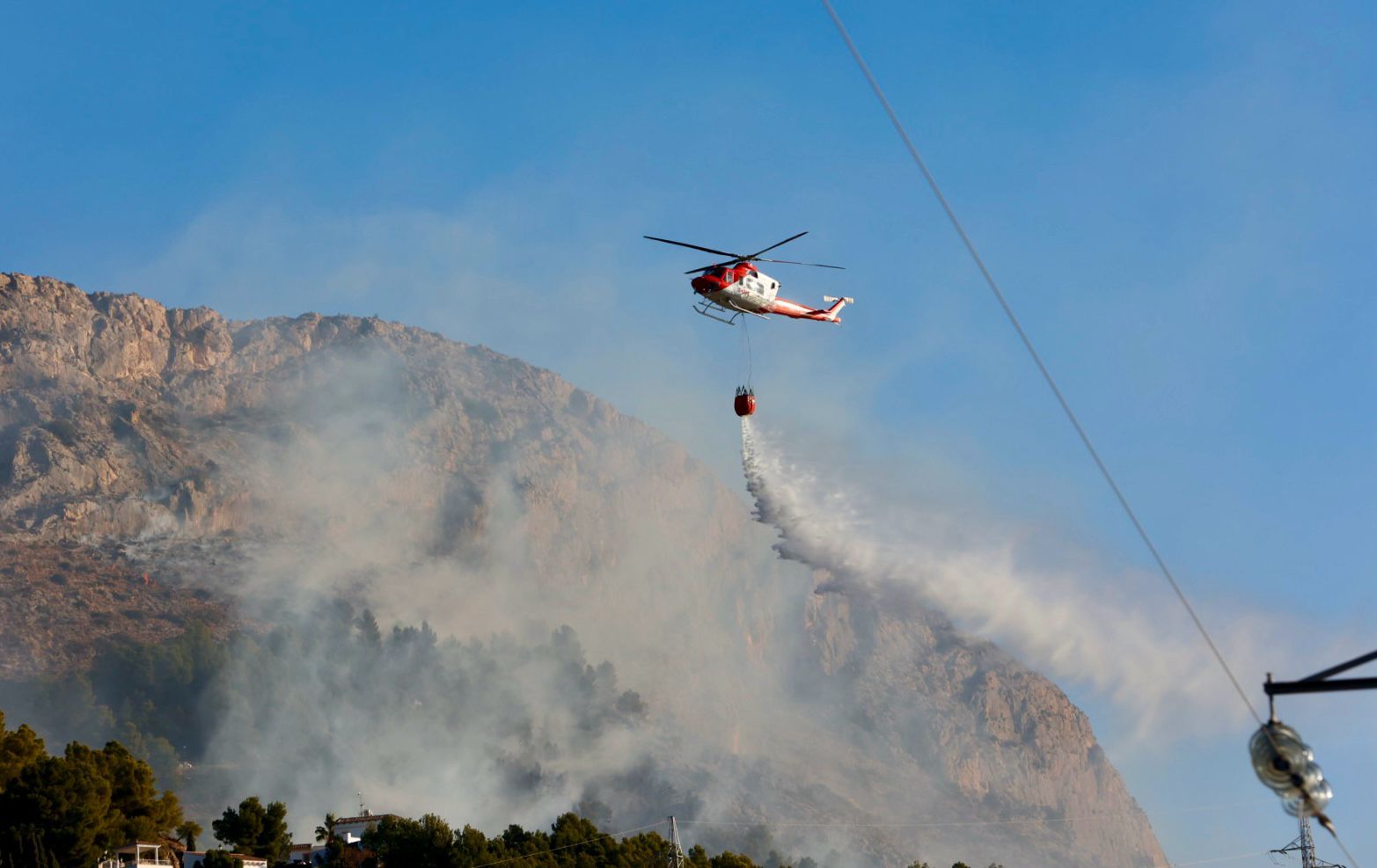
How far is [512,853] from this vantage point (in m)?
107

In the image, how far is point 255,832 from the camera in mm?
110562

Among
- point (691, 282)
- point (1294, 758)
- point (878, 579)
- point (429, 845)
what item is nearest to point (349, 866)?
point (429, 845)

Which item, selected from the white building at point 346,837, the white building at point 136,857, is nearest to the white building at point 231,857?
the white building at point 136,857

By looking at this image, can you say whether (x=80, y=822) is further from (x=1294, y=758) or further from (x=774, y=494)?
(x=774, y=494)

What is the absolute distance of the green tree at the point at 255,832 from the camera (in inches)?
4321

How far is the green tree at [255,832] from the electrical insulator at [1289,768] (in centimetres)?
10222

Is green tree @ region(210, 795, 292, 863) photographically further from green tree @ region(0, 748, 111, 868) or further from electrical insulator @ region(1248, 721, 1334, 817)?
electrical insulator @ region(1248, 721, 1334, 817)

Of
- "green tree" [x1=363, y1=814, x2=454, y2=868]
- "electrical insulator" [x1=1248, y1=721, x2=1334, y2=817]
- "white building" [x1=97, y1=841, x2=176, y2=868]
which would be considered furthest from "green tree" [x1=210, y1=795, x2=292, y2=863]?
"electrical insulator" [x1=1248, y1=721, x2=1334, y2=817]

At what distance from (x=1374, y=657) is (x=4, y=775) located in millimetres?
87803

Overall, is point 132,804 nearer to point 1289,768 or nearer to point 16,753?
point 16,753

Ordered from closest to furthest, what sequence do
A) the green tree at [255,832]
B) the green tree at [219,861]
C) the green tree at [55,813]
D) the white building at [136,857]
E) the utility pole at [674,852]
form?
the green tree at [55,813] < the white building at [136,857] < the green tree at [219,861] < the utility pole at [674,852] < the green tree at [255,832]

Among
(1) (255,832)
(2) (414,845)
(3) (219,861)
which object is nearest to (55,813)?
(3) (219,861)

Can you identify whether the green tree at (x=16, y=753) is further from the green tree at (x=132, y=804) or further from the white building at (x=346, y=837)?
the white building at (x=346, y=837)

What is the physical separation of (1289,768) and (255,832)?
105812 mm
